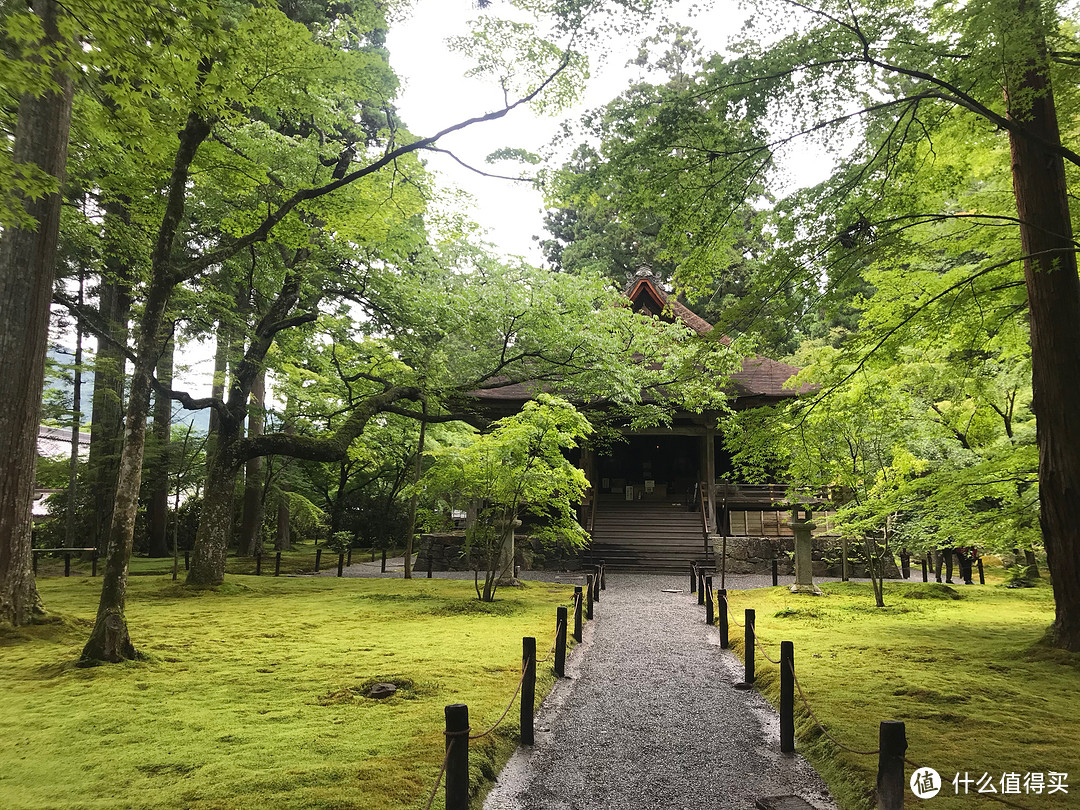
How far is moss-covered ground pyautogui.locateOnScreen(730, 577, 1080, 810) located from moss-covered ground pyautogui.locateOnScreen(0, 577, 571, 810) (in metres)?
2.53

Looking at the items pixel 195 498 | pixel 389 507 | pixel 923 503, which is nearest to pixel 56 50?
pixel 923 503

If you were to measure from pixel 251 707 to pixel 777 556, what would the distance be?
14.9 m

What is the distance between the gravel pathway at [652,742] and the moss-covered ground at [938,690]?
353 millimetres

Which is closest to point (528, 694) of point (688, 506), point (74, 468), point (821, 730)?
point (821, 730)

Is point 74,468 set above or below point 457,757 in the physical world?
above

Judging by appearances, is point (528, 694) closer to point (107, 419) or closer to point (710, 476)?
point (710, 476)

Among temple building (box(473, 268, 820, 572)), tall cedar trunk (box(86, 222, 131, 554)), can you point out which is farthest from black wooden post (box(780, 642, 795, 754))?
tall cedar trunk (box(86, 222, 131, 554))

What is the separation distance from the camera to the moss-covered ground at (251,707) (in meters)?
3.56

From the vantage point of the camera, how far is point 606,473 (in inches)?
952

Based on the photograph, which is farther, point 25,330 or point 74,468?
point 74,468

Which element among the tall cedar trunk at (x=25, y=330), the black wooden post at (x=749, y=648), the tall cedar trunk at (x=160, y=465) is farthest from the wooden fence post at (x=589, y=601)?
the tall cedar trunk at (x=160, y=465)

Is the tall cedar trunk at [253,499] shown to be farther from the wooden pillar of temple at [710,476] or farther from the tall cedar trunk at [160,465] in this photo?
the wooden pillar of temple at [710,476]

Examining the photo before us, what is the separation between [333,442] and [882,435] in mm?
10294

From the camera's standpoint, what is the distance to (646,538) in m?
18.2
